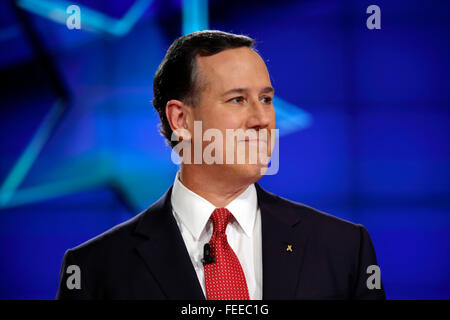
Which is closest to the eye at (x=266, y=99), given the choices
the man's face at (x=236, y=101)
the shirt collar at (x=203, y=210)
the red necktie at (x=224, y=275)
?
the man's face at (x=236, y=101)

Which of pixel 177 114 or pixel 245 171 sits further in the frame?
pixel 177 114

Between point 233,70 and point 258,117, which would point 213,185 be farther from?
point 233,70

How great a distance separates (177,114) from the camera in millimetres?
2314

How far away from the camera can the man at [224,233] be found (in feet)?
6.70

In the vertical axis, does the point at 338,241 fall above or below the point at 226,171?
below

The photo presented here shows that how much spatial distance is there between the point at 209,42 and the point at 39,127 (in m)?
1.81

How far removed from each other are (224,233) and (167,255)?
0.77 feet

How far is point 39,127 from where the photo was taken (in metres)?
3.62

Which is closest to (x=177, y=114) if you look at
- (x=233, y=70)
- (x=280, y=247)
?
(x=233, y=70)
